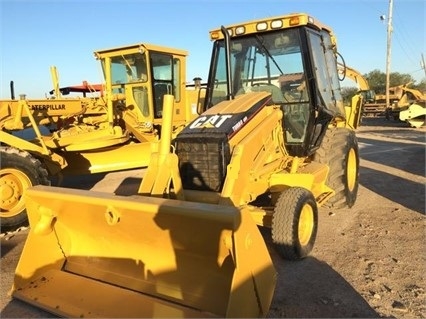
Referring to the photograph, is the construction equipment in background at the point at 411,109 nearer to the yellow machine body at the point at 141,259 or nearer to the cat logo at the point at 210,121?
Answer: the cat logo at the point at 210,121

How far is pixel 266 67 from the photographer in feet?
17.7

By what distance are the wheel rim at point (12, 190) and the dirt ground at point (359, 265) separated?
344 millimetres

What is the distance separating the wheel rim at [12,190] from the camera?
6.00 metres

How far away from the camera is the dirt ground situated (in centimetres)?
351

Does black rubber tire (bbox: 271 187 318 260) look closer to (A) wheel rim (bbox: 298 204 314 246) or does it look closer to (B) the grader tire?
(A) wheel rim (bbox: 298 204 314 246)

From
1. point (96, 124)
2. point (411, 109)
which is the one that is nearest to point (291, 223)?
point (96, 124)

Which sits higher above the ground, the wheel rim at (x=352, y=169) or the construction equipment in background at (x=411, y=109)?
the wheel rim at (x=352, y=169)

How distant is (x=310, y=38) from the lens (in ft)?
17.3

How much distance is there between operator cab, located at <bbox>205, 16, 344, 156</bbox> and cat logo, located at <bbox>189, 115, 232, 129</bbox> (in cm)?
68

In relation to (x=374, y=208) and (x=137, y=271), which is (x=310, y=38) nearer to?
(x=374, y=208)

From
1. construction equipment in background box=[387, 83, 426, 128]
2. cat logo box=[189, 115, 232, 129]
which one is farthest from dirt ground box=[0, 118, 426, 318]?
construction equipment in background box=[387, 83, 426, 128]

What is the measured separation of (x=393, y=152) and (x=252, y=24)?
28.9 feet

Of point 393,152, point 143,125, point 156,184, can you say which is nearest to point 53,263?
point 156,184

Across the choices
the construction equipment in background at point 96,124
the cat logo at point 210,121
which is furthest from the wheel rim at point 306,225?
the construction equipment in background at point 96,124
